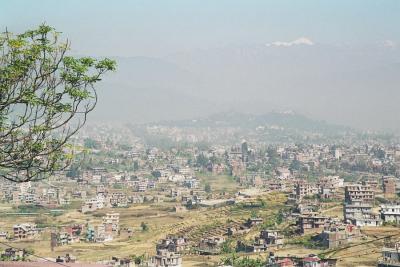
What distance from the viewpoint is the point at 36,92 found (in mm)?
8891

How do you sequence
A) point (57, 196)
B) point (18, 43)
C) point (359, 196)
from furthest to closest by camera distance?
point (57, 196)
point (359, 196)
point (18, 43)

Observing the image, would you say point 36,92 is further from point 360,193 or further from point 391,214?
point 360,193

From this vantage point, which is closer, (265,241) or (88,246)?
(265,241)

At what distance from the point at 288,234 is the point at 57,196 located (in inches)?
1090

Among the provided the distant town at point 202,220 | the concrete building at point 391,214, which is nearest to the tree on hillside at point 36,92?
the distant town at point 202,220

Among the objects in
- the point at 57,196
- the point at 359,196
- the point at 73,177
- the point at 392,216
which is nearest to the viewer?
the point at 392,216

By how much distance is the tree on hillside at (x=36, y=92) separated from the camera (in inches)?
340

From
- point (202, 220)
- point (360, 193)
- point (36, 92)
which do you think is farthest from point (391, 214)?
point (36, 92)

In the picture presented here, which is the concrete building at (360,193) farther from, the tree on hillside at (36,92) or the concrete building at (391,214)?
the tree on hillside at (36,92)

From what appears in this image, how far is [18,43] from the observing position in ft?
27.5

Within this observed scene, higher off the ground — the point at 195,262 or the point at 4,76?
the point at 4,76

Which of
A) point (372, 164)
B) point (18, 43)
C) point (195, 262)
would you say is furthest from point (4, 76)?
point (372, 164)

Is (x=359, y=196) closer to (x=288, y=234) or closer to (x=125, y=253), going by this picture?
(x=288, y=234)

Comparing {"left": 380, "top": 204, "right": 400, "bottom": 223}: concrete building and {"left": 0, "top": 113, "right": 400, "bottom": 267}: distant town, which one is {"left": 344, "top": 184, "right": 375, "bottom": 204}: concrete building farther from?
{"left": 380, "top": 204, "right": 400, "bottom": 223}: concrete building
